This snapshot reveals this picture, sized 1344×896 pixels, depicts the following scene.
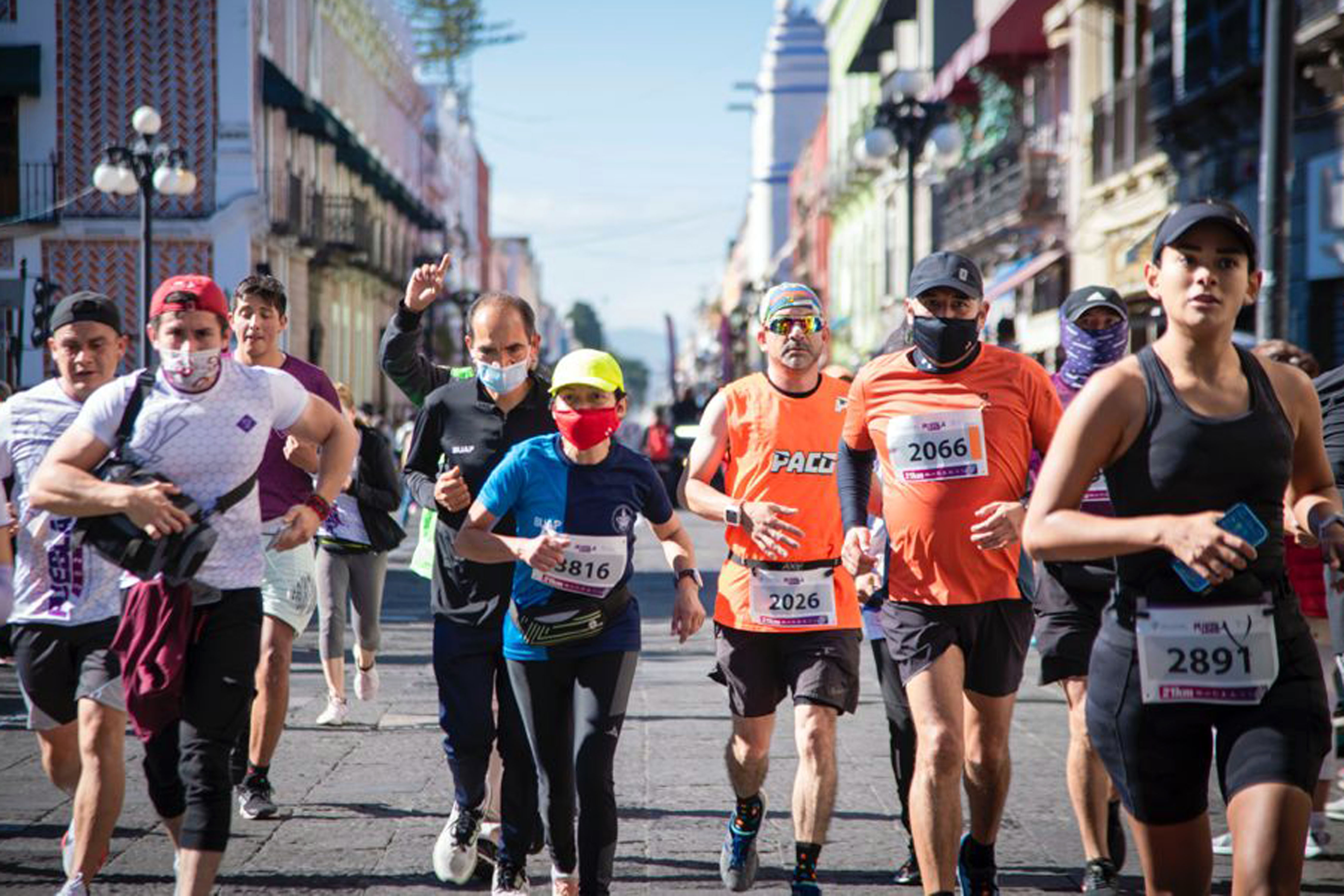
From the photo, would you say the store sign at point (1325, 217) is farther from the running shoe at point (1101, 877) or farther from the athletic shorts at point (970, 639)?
the athletic shorts at point (970, 639)

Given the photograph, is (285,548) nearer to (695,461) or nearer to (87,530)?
(87,530)

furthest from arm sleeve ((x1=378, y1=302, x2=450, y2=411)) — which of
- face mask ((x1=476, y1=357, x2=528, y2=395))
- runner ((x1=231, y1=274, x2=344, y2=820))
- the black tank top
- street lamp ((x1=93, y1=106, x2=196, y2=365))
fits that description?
street lamp ((x1=93, y1=106, x2=196, y2=365))

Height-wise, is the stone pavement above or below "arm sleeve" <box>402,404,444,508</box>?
below

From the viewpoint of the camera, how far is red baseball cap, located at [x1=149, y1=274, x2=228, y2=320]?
5.53 metres

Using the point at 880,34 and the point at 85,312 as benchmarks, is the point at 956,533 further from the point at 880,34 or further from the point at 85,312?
the point at 880,34

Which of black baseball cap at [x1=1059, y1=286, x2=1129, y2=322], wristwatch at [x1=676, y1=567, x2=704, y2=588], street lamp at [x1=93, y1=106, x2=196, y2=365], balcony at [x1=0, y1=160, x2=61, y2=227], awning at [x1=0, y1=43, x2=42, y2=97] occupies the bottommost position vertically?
wristwatch at [x1=676, y1=567, x2=704, y2=588]

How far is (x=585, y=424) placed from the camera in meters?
5.81

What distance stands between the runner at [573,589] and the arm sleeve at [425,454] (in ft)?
2.68

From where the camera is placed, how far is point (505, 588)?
651cm

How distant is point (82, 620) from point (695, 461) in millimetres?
2151

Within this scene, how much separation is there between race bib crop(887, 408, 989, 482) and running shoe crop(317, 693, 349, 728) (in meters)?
4.80

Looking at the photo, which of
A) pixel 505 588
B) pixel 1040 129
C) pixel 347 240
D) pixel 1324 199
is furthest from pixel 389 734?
pixel 347 240

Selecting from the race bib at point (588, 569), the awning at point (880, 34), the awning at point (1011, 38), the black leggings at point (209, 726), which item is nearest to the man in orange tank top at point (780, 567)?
the race bib at point (588, 569)

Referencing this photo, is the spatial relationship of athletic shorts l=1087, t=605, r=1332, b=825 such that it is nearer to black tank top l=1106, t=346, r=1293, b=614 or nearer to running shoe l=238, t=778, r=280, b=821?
black tank top l=1106, t=346, r=1293, b=614
